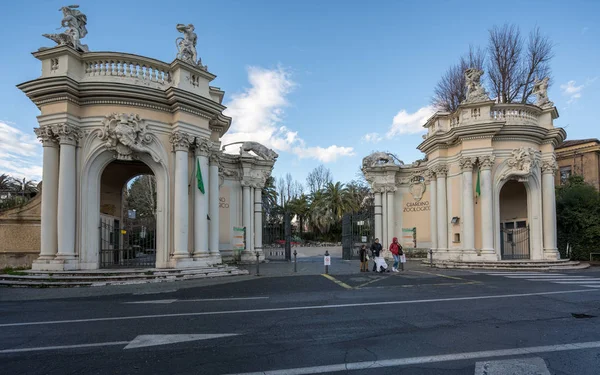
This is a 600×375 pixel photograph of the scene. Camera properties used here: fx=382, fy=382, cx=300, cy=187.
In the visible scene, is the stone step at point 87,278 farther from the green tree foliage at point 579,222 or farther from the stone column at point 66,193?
the green tree foliage at point 579,222

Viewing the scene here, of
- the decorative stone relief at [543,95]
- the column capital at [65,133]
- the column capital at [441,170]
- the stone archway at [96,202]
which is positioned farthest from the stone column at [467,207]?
the column capital at [65,133]

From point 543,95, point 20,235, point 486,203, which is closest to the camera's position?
point 20,235

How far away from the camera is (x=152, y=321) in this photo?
283 inches

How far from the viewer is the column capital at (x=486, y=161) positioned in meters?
19.1

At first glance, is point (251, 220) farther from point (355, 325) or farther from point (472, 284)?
point (355, 325)

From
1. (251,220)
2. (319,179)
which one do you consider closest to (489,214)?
(251,220)

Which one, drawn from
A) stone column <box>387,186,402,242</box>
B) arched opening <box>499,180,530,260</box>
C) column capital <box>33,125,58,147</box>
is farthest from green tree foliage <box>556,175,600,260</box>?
column capital <box>33,125,58,147</box>

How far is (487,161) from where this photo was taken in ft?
62.8

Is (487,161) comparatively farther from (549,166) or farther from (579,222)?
(579,222)

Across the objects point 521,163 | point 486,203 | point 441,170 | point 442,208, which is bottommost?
point 442,208

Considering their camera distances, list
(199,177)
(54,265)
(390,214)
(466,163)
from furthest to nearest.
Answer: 1. (390,214)
2. (466,163)
3. (199,177)
4. (54,265)

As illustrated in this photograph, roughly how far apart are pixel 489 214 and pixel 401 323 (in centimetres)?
1425

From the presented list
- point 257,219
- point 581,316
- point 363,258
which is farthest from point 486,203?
point 257,219

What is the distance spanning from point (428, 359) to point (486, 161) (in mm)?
16525
